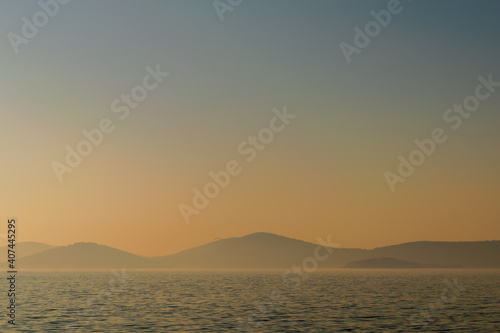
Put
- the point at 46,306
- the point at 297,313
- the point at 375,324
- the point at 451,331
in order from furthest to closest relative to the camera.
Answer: the point at 46,306 < the point at 297,313 < the point at 375,324 < the point at 451,331

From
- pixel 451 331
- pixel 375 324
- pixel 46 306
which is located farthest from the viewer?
pixel 46 306

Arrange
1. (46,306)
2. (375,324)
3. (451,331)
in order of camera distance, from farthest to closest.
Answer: (46,306), (375,324), (451,331)

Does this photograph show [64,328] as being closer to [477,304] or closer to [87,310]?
[87,310]

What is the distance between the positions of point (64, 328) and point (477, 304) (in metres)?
60.7

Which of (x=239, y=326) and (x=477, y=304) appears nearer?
(x=239, y=326)

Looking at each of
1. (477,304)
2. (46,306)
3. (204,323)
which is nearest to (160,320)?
(204,323)

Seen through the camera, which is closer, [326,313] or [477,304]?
[326,313]

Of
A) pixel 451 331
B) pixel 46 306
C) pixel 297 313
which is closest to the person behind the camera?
pixel 451 331

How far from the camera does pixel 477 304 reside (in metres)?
83.7

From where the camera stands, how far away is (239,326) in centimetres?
5806

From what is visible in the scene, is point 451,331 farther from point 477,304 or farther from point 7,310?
point 7,310

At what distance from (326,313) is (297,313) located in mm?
3799

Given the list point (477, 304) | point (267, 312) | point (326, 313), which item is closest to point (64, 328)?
point (267, 312)

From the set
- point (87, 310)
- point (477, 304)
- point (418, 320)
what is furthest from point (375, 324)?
point (87, 310)
